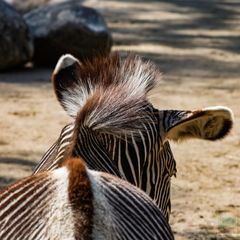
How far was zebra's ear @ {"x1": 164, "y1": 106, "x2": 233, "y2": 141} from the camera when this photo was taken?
3.62 meters

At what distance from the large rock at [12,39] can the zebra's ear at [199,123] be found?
23.7 ft

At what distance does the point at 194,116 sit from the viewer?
3.61m

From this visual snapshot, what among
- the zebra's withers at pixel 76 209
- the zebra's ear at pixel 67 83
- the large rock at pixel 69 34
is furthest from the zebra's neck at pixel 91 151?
the large rock at pixel 69 34

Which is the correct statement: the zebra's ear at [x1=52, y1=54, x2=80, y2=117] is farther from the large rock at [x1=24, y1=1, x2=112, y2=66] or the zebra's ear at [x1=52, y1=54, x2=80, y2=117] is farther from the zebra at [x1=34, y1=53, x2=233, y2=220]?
the large rock at [x1=24, y1=1, x2=112, y2=66]

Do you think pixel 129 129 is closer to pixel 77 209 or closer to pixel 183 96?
pixel 77 209

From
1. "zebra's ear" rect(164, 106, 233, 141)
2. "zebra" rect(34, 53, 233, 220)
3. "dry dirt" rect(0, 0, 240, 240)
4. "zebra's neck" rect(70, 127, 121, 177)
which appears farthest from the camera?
"dry dirt" rect(0, 0, 240, 240)

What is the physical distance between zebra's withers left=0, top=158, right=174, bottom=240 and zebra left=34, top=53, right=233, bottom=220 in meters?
0.42

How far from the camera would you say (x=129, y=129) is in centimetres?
333

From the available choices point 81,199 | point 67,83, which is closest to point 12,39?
point 67,83

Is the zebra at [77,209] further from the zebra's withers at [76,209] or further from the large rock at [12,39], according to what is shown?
the large rock at [12,39]

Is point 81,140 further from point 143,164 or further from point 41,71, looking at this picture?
point 41,71

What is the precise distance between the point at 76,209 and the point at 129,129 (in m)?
0.93

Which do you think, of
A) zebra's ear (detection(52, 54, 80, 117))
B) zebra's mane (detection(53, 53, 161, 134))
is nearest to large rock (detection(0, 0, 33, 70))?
zebra's ear (detection(52, 54, 80, 117))

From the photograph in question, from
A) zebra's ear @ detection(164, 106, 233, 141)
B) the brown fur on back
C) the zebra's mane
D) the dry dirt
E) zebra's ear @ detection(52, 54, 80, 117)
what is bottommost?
the dry dirt
